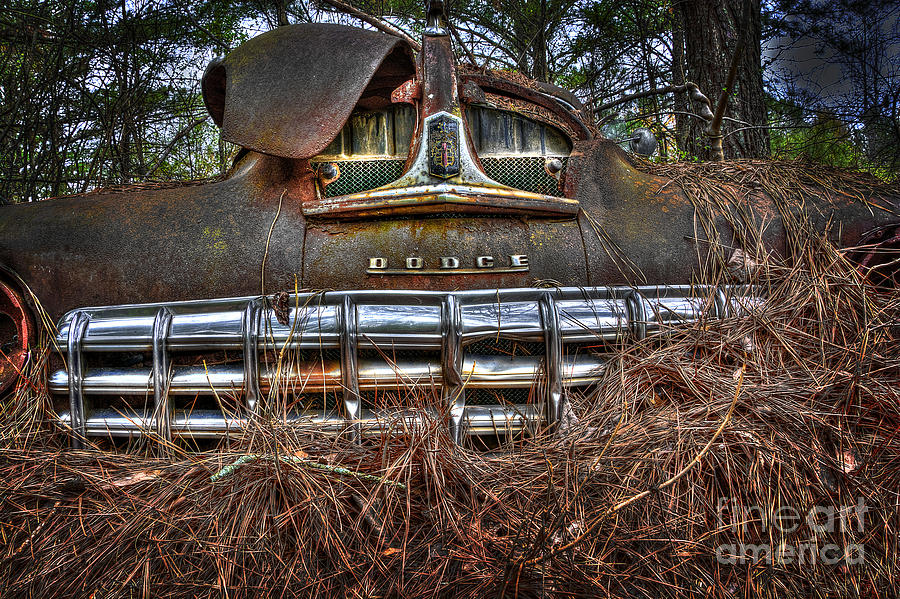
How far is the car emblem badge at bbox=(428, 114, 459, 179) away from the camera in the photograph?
186cm

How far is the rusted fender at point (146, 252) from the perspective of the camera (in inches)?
71.7

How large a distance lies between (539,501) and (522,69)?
4.56 meters

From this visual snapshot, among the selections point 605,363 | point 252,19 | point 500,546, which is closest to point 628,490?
point 500,546

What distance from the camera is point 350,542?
4.23 ft

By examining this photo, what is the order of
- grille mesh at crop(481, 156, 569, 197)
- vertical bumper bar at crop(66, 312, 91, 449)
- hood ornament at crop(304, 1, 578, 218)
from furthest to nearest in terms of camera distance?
grille mesh at crop(481, 156, 569, 197) → hood ornament at crop(304, 1, 578, 218) → vertical bumper bar at crop(66, 312, 91, 449)

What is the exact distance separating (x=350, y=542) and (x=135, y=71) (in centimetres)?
481

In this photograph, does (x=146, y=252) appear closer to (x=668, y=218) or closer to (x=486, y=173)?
(x=486, y=173)

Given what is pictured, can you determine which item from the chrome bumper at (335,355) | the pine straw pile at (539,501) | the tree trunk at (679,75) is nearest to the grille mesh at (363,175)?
the chrome bumper at (335,355)

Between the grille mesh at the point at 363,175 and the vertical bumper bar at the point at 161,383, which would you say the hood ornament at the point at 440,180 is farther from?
the vertical bumper bar at the point at 161,383

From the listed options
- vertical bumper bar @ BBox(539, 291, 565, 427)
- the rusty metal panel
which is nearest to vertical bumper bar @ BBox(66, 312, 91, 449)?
the rusty metal panel

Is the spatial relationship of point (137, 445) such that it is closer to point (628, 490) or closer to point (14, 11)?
point (628, 490)

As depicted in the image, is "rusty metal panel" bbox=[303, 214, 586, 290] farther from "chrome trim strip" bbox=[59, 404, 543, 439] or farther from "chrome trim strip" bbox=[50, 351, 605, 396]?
"chrome trim strip" bbox=[59, 404, 543, 439]

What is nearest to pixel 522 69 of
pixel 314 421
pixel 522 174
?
pixel 522 174

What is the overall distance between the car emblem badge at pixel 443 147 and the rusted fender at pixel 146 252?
1.66 ft
